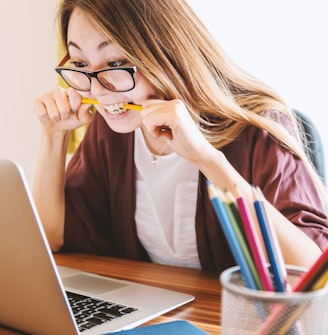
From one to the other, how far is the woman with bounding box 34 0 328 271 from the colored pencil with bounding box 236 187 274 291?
45 centimetres

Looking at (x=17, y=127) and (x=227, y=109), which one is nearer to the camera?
(x=227, y=109)

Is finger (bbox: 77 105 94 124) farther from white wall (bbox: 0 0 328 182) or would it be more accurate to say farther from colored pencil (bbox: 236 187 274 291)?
colored pencil (bbox: 236 187 274 291)

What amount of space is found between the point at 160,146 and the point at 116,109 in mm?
180

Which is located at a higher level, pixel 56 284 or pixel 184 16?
pixel 184 16

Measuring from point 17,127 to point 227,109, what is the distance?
1602 mm

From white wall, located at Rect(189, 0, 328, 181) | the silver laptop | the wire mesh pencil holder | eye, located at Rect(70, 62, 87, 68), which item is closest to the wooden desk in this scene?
the silver laptop

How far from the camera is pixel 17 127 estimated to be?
252 centimetres

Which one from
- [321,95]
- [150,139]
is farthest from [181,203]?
[321,95]

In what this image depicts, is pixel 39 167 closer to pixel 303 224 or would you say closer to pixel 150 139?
pixel 150 139

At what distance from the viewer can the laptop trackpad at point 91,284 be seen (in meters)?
0.89

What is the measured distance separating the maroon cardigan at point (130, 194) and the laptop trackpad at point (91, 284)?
0.93 ft

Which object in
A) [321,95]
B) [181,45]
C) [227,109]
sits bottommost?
[321,95]

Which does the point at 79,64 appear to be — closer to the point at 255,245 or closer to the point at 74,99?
the point at 74,99

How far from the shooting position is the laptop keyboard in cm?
74
